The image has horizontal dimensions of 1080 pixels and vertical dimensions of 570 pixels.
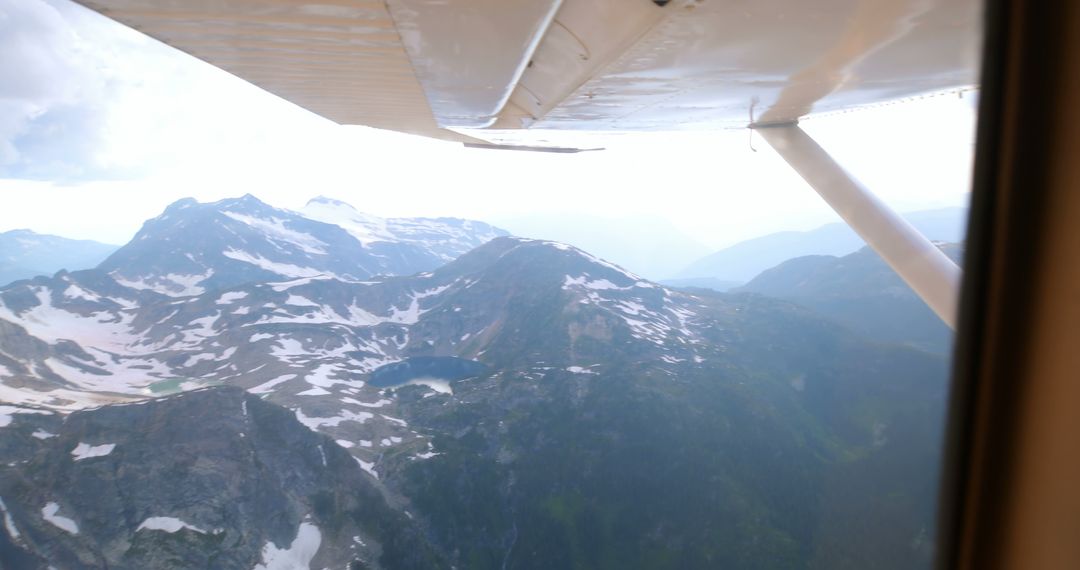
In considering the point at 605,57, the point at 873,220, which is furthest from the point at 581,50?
the point at 873,220

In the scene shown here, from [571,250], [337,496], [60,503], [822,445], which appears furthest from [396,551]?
[571,250]

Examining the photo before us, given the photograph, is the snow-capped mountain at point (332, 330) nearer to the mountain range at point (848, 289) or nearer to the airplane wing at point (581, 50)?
the mountain range at point (848, 289)

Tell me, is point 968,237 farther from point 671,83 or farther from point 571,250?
point 571,250

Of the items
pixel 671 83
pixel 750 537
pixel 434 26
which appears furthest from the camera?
pixel 750 537

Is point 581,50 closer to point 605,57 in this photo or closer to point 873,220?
point 605,57

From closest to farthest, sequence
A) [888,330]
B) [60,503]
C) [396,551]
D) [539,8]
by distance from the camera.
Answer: [539,8]
[60,503]
[396,551]
[888,330]
